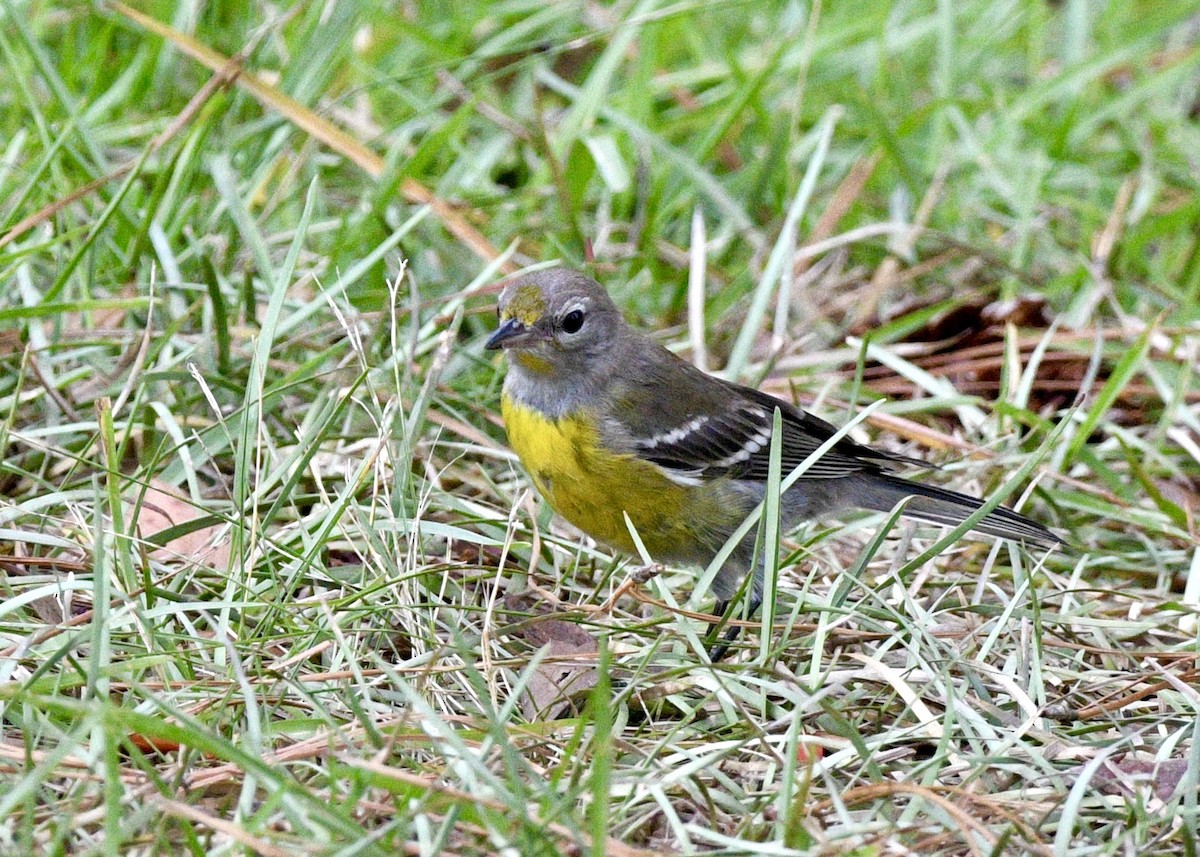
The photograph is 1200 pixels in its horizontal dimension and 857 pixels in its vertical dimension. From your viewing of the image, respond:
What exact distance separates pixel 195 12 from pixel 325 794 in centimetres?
429

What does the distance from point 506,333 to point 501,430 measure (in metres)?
0.74

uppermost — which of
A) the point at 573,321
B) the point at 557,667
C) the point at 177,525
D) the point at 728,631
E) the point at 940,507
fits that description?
the point at 573,321

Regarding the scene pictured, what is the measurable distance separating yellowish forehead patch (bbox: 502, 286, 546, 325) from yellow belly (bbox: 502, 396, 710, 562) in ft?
0.84

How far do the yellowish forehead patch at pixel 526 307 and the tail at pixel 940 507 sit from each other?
1167mm

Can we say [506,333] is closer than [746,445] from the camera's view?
Yes

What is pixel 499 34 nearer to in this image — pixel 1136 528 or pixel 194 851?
pixel 1136 528

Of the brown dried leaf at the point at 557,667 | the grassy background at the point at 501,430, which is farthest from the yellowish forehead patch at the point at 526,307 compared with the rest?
the brown dried leaf at the point at 557,667

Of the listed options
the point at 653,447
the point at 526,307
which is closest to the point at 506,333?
the point at 526,307

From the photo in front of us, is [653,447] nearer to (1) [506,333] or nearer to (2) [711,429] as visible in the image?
(2) [711,429]

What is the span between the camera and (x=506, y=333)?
13.5 ft

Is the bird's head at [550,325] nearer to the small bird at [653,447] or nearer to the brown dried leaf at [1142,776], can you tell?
the small bird at [653,447]

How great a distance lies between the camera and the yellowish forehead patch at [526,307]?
4.19 m

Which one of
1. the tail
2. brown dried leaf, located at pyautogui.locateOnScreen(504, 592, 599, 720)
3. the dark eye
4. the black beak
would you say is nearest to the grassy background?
brown dried leaf, located at pyautogui.locateOnScreen(504, 592, 599, 720)

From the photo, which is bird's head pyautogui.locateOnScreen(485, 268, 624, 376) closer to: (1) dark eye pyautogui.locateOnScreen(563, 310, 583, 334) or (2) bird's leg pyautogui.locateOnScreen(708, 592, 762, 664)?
(1) dark eye pyautogui.locateOnScreen(563, 310, 583, 334)
